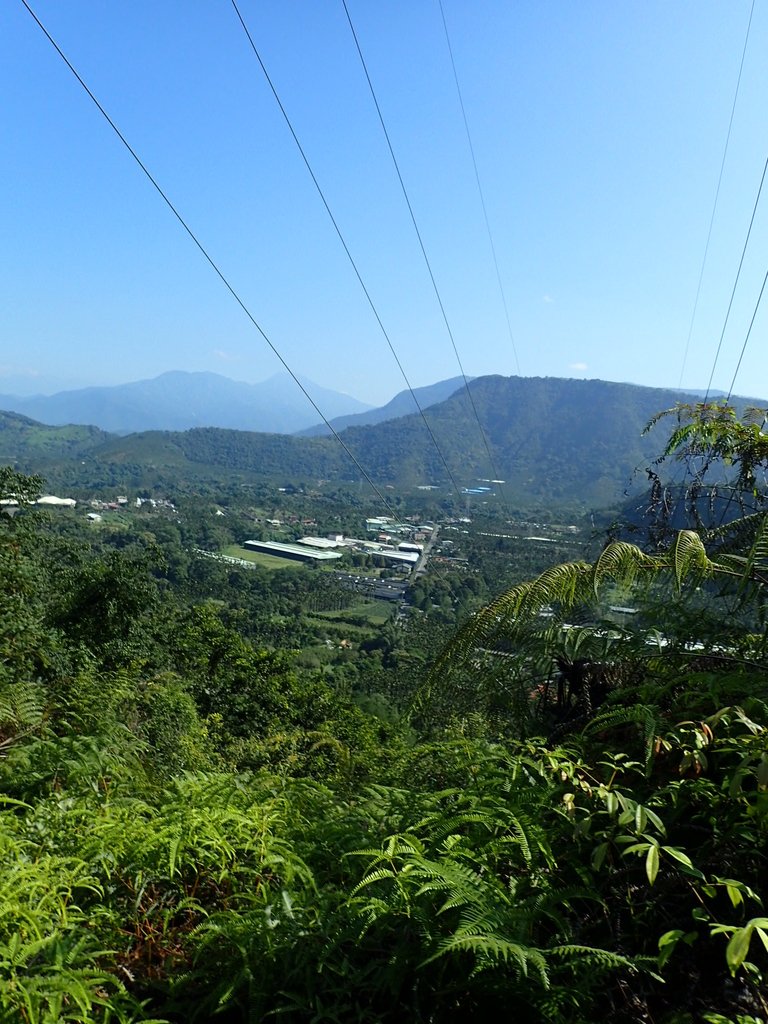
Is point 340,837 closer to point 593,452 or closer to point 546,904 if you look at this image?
point 546,904

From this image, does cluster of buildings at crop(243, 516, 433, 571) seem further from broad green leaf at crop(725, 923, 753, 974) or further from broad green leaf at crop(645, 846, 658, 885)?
broad green leaf at crop(725, 923, 753, 974)

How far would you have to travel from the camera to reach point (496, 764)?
1.88 metres

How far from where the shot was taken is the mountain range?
290ft

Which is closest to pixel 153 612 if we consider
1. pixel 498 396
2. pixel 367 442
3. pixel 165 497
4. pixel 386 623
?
pixel 386 623

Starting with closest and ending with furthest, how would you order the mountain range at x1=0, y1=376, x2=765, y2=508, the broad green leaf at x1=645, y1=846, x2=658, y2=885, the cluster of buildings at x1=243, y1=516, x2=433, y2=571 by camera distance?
the broad green leaf at x1=645, y1=846, x2=658, y2=885 < the cluster of buildings at x1=243, y1=516, x2=433, y2=571 < the mountain range at x1=0, y1=376, x2=765, y2=508

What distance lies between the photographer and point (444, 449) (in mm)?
98000

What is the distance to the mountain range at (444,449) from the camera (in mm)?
88250

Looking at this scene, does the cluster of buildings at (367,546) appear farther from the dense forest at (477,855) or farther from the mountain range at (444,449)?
the dense forest at (477,855)

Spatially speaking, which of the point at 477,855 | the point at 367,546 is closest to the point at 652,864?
the point at 477,855

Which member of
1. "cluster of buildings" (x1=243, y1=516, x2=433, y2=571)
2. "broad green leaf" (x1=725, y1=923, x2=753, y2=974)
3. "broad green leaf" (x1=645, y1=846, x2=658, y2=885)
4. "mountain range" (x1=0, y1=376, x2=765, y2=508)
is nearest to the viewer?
"broad green leaf" (x1=725, y1=923, x2=753, y2=974)

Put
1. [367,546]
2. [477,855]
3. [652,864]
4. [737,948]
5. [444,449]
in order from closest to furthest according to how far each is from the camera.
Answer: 1. [737,948]
2. [652,864]
3. [477,855]
4. [367,546]
5. [444,449]

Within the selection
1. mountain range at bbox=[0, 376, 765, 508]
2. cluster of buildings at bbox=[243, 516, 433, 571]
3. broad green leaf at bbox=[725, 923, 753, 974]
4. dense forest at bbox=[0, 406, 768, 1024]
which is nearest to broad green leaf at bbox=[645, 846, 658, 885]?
dense forest at bbox=[0, 406, 768, 1024]

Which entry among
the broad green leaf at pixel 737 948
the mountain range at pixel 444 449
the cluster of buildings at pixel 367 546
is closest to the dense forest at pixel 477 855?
the broad green leaf at pixel 737 948

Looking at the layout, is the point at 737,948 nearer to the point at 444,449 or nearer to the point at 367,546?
the point at 367,546
